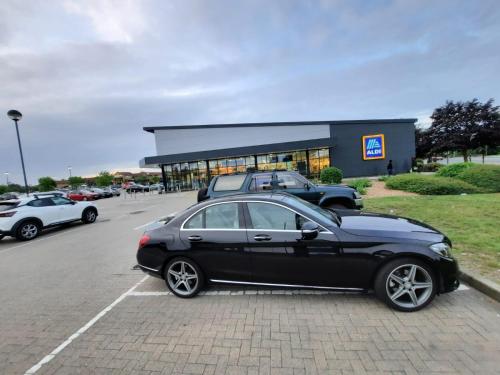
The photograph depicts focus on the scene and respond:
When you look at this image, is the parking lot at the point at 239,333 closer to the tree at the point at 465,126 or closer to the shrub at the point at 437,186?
the shrub at the point at 437,186

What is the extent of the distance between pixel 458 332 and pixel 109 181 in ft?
326

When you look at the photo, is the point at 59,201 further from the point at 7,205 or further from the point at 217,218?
the point at 217,218

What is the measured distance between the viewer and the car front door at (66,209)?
1040cm

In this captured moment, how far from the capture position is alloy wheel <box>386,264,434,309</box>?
3.01 metres

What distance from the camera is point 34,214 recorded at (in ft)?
30.6

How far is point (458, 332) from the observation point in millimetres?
2629

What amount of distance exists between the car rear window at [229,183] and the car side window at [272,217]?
319cm

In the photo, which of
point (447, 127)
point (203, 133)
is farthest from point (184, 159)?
point (447, 127)

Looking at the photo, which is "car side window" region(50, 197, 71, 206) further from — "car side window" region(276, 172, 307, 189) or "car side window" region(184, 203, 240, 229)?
"car side window" region(184, 203, 240, 229)

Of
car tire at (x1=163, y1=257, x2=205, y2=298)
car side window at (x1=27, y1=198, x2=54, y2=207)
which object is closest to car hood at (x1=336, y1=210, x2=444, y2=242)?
car tire at (x1=163, y1=257, x2=205, y2=298)

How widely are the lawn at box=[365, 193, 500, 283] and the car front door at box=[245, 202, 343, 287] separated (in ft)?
7.98

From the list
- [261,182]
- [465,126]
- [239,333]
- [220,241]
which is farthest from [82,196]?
[465,126]

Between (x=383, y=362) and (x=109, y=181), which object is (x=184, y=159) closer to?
(x=383, y=362)

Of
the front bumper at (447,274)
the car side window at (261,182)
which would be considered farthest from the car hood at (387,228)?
the car side window at (261,182)
